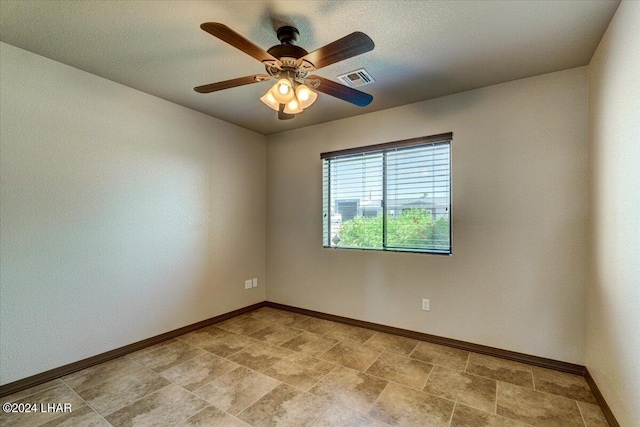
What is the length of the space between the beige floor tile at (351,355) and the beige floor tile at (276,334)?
1.79 ft

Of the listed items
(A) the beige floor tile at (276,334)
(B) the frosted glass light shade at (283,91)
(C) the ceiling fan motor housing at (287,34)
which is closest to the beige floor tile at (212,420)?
(A) the beige floor tile at (276,334)

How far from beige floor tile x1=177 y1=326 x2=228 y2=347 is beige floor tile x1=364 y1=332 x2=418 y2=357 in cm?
166

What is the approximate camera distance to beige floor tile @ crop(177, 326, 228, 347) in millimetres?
2989

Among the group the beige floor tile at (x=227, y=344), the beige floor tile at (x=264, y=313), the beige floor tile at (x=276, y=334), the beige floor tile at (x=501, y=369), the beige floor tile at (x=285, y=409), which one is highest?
the beige floor tile at (x=501, y=369)

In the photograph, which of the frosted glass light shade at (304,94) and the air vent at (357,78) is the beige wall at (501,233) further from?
the frosted glass light shade at (304,94)

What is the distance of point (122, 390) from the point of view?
6.99 feet

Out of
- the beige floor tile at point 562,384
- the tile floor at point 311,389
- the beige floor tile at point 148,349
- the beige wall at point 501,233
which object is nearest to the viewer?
the tile floor at point 311,389

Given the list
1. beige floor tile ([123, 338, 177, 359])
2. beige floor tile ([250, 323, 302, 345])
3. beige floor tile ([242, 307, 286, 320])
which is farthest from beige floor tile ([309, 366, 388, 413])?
beige floor tile ([123, 338, 177, 359])

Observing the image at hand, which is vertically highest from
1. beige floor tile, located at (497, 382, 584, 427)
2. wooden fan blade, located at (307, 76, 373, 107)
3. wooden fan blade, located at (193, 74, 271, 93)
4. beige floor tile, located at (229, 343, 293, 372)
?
wooden fan blade, located at (193, 74, 271, 93)

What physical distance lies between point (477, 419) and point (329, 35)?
8.98 feet

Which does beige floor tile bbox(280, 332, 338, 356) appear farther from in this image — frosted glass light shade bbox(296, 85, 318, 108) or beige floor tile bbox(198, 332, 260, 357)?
frosted glass light shade bbox(296, 85, 318, 108)

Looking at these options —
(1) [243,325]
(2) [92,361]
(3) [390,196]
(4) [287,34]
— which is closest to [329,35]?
(4) [287,34]

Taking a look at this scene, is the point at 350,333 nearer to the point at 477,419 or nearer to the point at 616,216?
the point at 477,419

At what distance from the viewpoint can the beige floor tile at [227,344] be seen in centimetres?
279
